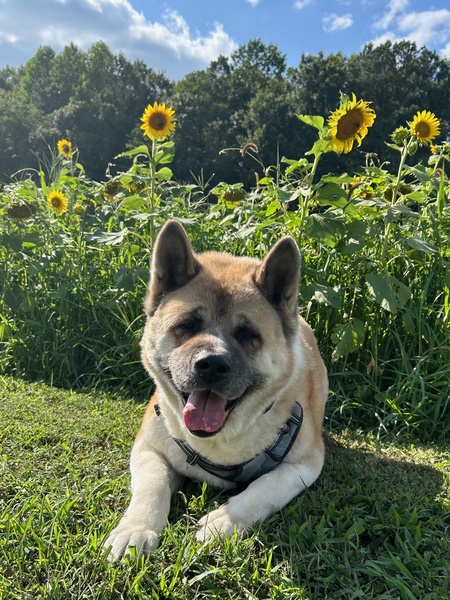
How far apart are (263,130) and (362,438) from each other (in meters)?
26.8

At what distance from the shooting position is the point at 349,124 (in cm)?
347

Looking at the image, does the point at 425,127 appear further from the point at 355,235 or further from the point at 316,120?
the point at 355,235

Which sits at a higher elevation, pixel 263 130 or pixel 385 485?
pixel 263 130

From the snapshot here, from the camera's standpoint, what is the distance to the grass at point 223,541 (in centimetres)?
172

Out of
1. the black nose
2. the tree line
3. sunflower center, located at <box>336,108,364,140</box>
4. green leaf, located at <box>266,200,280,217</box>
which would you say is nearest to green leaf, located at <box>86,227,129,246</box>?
green leaf, located at <box>266,200,280,217</box>

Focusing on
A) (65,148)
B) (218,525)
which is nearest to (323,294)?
(218,525)

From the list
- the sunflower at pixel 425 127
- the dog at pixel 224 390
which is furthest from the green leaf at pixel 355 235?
the dog at pixel 224 390

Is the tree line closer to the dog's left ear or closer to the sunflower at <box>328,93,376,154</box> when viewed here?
the sunflower at <box>328,93,376,154</box>

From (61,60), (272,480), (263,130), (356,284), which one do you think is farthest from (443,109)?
(61,60)

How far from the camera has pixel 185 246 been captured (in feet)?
8.23

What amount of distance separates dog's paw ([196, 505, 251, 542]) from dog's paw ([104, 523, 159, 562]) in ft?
0.67

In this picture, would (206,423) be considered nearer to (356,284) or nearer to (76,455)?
(76,455)

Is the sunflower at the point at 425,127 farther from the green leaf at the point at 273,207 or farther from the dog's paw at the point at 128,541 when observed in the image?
the dog's paw at the point at 128,541

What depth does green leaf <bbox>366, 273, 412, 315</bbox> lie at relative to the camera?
3.35 m
